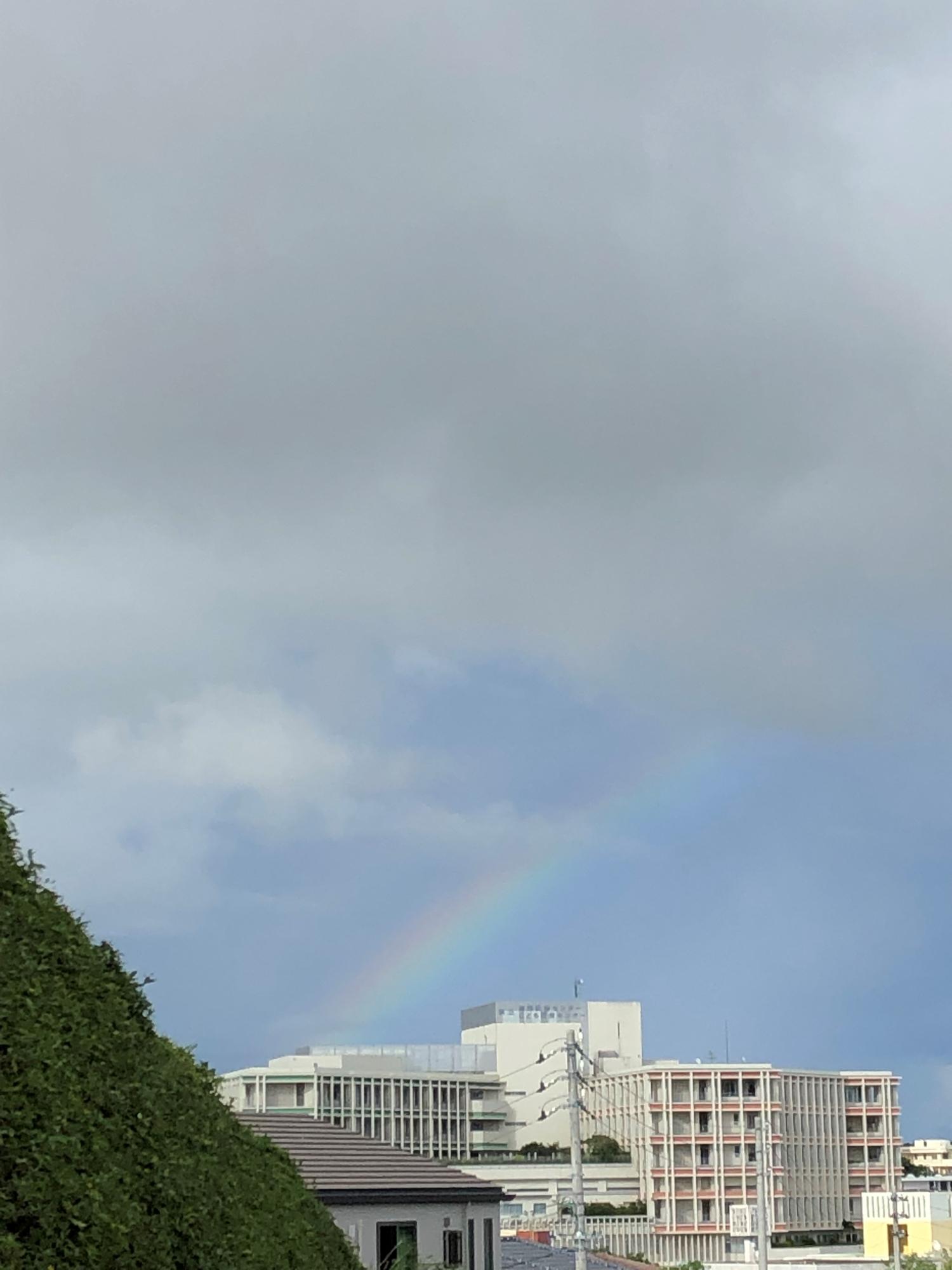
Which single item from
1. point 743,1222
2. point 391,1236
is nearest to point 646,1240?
point 743,1222

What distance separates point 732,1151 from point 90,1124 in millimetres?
193027

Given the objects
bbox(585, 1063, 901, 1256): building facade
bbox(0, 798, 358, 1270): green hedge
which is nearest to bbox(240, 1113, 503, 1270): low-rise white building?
bbox(0, 798, 358, 1270): green hedge

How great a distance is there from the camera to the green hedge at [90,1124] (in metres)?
7.00

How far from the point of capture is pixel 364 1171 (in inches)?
1527

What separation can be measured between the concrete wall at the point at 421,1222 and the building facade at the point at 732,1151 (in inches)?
5904

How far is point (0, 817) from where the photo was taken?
8312mm

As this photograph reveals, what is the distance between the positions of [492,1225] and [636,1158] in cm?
15643

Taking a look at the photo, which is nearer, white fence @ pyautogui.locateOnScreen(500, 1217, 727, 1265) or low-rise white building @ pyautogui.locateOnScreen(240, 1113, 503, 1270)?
low-rise white building @ pyautogui.locateOnScreen(240, 1113, 503, 1270)

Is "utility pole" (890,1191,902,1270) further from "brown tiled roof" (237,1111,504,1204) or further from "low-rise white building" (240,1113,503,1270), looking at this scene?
"brown tiled roof" (237,1111,504,1204)

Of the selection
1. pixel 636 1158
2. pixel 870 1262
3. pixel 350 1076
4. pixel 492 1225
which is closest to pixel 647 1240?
pixel 636 1158

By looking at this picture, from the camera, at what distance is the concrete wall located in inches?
1468

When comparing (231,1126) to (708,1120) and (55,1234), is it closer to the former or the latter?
(55,1234)

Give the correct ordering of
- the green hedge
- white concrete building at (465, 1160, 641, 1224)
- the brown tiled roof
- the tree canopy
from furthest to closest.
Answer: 1. the tree canopy
2. white concrete building at (465, 1160, 641, 1224)
3. the brown tiled roof
4. the green hedge

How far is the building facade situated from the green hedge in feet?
605
